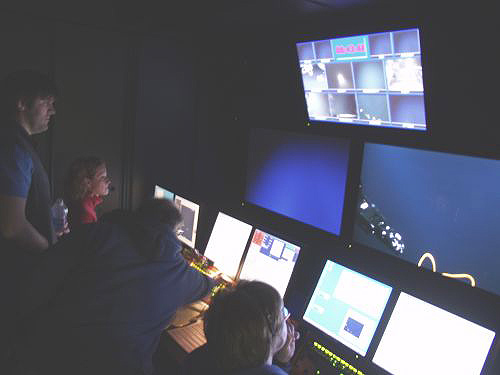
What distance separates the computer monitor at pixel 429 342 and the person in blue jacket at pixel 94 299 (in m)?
0.89

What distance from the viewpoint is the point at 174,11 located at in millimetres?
2619

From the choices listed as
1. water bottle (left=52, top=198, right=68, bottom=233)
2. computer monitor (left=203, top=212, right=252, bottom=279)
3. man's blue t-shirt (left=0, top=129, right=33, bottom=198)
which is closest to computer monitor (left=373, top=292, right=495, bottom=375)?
computer monitor (left=203, top=212, right=252, bottom=279)

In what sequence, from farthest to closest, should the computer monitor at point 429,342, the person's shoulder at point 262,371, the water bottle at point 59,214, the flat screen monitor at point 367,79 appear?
the water bottle at point 59,214 < the flat screen monitor at point 367,79 < the computer monitor at point 429,342 < the person's shoulder at point 262,371

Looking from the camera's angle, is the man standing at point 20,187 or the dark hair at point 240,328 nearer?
the dark hair at point 240,328

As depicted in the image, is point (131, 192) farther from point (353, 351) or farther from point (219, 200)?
point (353, 351)

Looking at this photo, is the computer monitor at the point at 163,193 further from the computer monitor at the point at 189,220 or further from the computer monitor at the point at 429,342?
the computer monitor at the point at 429,342

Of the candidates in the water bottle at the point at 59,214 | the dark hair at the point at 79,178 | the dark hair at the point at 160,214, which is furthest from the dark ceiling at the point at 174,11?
the water bottle at the point at 59,214

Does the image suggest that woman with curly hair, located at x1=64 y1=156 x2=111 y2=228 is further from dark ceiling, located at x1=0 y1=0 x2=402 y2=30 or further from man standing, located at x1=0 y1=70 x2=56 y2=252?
dark ceiling, located at x1=0 y1=0 x2=402 y2=30

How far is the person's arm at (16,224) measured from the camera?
1966 mm

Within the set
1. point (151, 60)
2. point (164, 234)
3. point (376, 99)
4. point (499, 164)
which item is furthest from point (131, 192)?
point (499, 164)

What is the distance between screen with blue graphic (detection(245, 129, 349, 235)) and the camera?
276cm

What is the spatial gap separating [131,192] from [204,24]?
4.52 ft

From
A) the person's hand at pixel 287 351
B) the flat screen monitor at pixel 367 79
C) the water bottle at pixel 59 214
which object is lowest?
the water bottle at pixel 59 214

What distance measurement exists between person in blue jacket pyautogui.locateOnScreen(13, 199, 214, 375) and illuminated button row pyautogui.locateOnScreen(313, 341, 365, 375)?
0.70 metres
